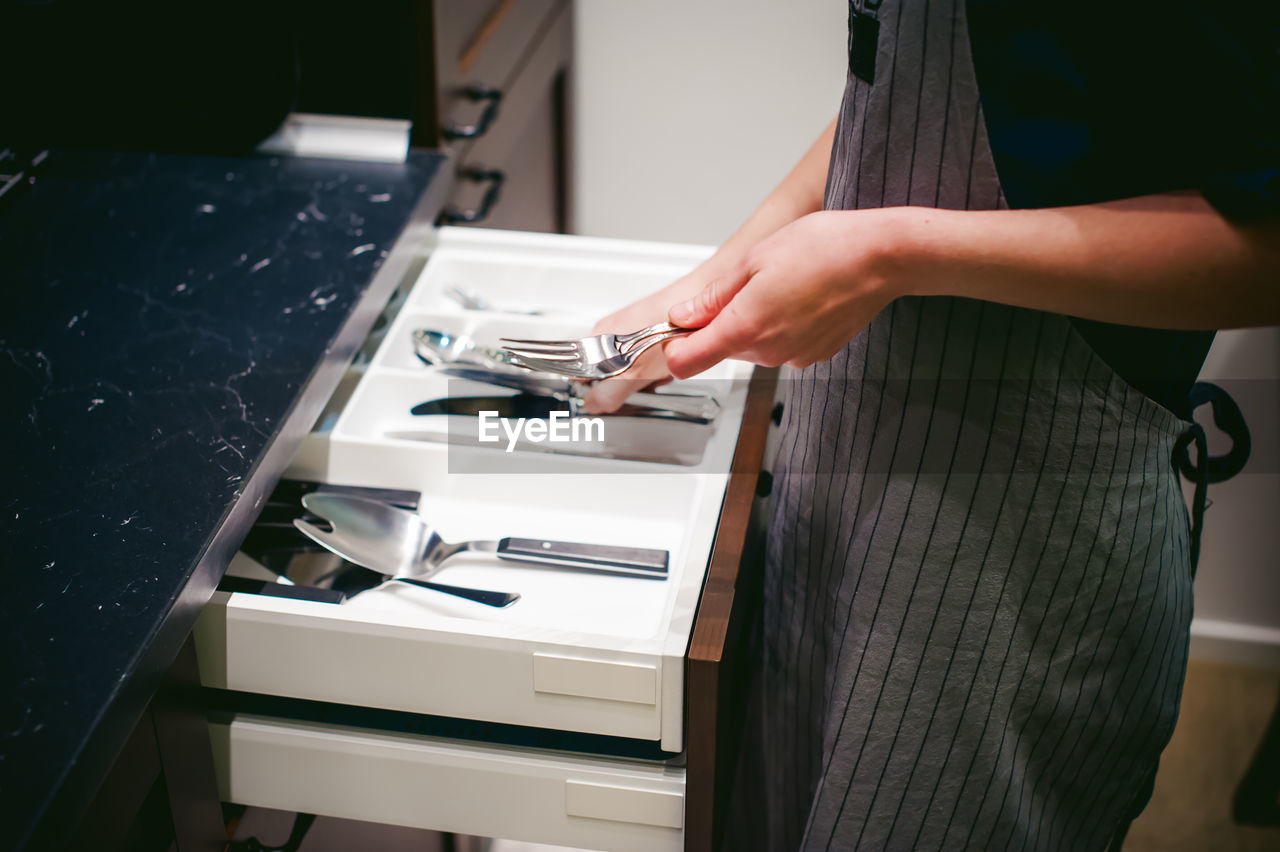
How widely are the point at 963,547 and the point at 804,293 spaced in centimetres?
20

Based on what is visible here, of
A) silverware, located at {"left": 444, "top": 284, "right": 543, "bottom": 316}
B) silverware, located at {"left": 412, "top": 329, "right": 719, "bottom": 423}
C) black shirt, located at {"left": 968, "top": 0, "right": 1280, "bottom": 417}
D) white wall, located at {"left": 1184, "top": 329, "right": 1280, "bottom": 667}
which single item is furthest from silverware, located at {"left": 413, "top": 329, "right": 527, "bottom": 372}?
white wall, located at {"left": 1184, "top": 329, "right": 1280, "bottom": 667}

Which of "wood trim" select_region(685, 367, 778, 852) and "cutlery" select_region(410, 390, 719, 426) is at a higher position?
"cutlery" select_region(410, 390, 719, 426)

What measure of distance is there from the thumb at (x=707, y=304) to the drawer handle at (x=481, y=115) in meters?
0.59

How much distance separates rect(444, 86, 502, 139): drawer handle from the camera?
44.8 inches

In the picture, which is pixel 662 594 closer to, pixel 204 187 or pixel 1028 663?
pixel 1028 663

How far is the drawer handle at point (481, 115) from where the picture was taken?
1.14 metres

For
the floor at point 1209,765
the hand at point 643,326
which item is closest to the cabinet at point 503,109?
the hand at point 643,326

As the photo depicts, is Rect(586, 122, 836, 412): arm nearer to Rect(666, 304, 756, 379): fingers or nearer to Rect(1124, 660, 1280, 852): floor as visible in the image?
Rect(666, 304, 756, 379): fingers

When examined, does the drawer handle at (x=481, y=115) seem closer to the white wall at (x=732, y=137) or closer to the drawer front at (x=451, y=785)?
the white wall at (x=732, y=137)

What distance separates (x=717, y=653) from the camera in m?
0.63

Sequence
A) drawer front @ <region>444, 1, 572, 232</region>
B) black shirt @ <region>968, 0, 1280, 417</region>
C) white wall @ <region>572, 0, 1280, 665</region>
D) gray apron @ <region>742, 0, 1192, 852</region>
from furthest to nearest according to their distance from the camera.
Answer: white wall @ <region>572, 0, 1280, 665</region>, drawer front @ <region>444, 1, 572, 232</region>, gray apron @ <region>742, 0, 1192, 852</region>, black shirt @ <region>968, 0, 1280, 417</region>

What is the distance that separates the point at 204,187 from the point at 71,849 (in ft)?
2.22
